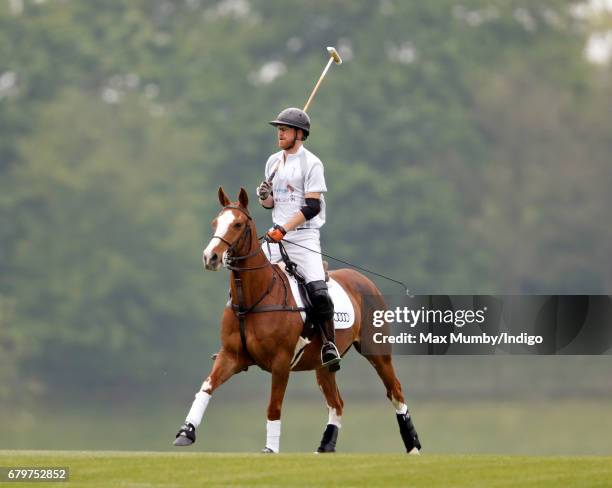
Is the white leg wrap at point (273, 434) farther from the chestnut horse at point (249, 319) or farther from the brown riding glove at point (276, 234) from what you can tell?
the brown riding glove at point (276, 234)

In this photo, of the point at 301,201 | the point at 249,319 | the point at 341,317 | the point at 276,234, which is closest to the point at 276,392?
the point at 249,319

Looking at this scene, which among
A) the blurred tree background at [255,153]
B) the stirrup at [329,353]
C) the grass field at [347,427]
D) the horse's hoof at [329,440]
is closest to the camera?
the stirrup at [329,353]

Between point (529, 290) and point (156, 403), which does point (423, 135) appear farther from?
point (156, 403)

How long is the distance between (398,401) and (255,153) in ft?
154

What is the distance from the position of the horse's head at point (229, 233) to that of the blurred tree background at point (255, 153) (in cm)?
3585

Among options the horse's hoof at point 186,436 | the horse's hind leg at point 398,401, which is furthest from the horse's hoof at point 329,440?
the horse's hoof at point 186,436

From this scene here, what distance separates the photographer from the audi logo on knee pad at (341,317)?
1700 centimetres

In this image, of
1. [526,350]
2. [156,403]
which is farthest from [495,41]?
[526,350]

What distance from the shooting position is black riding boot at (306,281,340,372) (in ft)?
53.5

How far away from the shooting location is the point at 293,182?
16.4m

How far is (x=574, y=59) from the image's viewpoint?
70.2m

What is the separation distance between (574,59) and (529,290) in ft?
36.2

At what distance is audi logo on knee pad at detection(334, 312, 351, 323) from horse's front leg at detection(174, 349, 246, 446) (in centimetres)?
156

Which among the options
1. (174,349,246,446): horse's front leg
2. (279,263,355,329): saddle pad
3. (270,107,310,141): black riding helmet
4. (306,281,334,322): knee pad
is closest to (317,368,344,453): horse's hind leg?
(279,263,355,329): saddle pad
